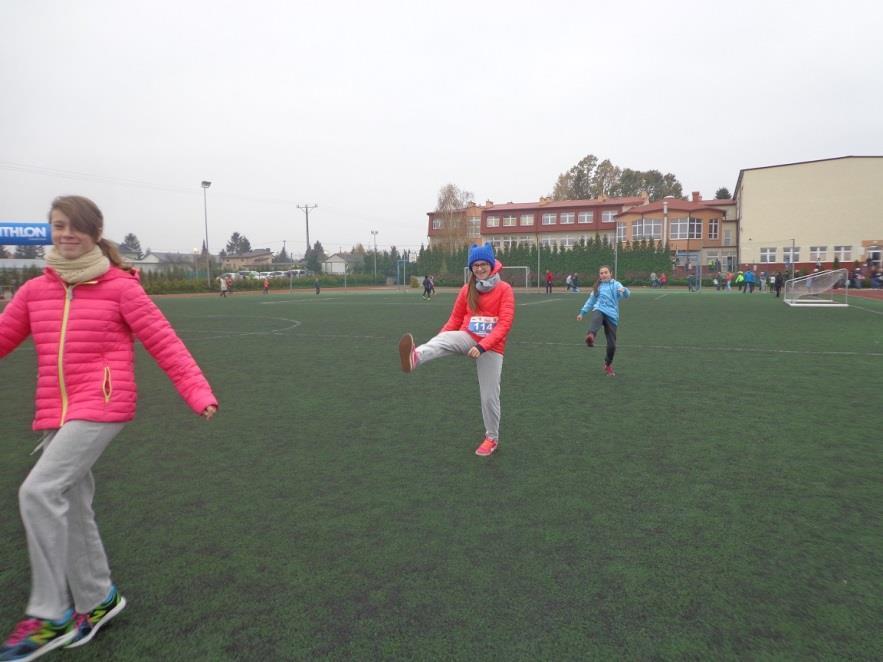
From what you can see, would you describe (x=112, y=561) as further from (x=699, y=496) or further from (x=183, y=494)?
(x=699, y=496)

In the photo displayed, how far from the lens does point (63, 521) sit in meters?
2.66

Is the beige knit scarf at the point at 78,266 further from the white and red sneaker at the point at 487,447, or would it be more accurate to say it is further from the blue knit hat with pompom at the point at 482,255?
the white and red sneaker at the point at 487,447

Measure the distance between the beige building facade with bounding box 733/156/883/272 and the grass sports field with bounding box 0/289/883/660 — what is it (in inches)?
2436

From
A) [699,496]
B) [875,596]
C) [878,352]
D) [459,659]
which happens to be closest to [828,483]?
[699,496]

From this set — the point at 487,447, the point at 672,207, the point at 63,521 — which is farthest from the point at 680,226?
the point at 63,521

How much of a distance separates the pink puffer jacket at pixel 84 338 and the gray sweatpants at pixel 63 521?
0.34 feet

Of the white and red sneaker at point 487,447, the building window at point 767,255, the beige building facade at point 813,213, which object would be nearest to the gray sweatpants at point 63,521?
the white and red sneaker at point 487,447

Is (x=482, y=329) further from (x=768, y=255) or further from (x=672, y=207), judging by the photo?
(x=672, y=207)

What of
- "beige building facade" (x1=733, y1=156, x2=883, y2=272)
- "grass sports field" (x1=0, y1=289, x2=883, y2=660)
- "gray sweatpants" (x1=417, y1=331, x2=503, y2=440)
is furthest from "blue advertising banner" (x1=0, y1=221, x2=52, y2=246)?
"beige building facade" (x1=733, y1=156, x2=883, y2=272)

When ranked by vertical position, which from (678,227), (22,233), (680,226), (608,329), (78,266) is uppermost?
(680,226)

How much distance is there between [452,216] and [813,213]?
40.9m

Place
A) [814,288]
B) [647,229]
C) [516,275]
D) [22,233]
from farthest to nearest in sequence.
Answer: [647,229], [516,275], [814,288], [22,233]

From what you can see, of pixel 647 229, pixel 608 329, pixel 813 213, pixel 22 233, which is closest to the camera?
pixel 608 329

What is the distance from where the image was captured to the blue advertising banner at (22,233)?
2581cm
